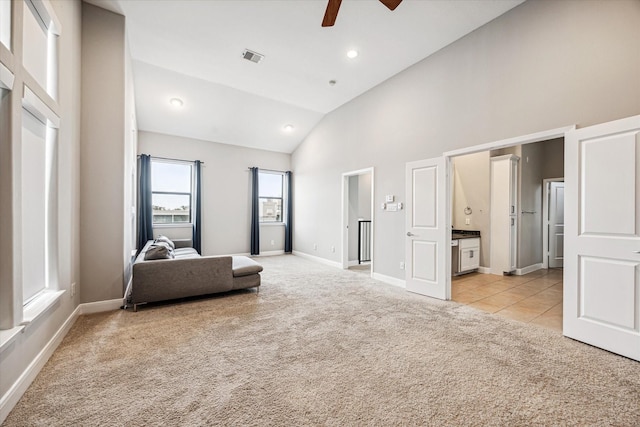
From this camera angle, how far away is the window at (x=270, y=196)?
25.4ft

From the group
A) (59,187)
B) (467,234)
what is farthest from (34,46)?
(467,234)

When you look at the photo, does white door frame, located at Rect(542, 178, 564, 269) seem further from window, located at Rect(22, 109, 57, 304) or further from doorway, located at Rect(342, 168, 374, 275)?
window, located at Rect(22, 109, 57, 304)

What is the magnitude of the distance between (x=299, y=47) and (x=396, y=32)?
1389 mm

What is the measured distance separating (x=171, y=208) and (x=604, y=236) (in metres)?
7.47

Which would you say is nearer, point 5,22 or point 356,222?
point 5,22

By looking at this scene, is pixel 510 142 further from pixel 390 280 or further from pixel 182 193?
pixel 182 193

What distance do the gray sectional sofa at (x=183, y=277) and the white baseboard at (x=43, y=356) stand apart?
0.26 m

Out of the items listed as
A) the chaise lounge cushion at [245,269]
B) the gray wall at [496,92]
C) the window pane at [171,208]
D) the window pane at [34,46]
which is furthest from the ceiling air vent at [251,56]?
the window pane at [171,208]

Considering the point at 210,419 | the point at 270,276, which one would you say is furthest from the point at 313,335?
the point at 270,276

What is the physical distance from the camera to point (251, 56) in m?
4.23

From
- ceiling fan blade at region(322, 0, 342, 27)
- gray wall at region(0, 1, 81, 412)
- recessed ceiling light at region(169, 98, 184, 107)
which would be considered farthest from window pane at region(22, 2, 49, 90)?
recessed ceiling light at region(169, 98, 184, 107)

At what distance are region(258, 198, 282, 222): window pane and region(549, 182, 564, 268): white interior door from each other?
22.2ft

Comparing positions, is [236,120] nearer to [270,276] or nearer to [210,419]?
[270,276]

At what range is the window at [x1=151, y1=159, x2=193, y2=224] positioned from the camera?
251 inches
